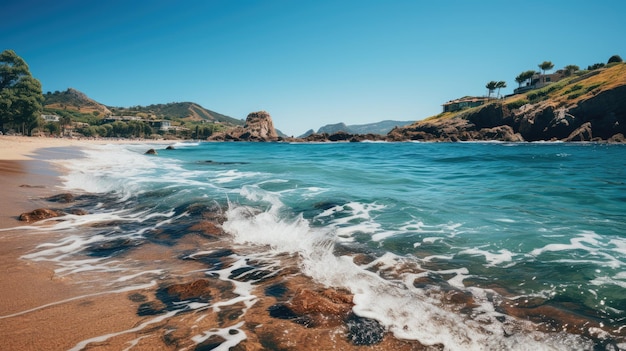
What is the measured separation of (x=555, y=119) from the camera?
61219 millimetres

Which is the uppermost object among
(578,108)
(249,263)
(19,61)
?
(19,61)

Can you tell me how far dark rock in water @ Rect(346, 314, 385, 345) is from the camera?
3.23m

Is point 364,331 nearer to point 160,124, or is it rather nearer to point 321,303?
point 321,303

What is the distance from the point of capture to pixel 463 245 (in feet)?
21.6

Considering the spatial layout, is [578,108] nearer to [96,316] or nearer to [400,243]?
[400,243]

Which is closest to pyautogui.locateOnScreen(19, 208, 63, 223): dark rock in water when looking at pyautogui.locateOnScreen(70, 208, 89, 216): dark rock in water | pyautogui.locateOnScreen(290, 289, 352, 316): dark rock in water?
pyautogui.locateOnScreen(70, 208, 89, 216): dark rock in water

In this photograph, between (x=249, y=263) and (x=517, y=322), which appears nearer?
(x=517, y=322)

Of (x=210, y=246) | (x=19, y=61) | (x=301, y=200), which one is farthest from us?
(x=19, y=61)

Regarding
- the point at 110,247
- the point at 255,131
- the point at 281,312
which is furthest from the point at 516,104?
the point at 110,247

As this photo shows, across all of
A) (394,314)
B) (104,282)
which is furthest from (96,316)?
(394,314)

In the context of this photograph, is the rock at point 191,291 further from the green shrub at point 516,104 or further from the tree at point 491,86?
the tree at point 491,86

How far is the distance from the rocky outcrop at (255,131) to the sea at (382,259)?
402 ft

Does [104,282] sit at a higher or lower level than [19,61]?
lower

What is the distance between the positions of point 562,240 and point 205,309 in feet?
24.6
